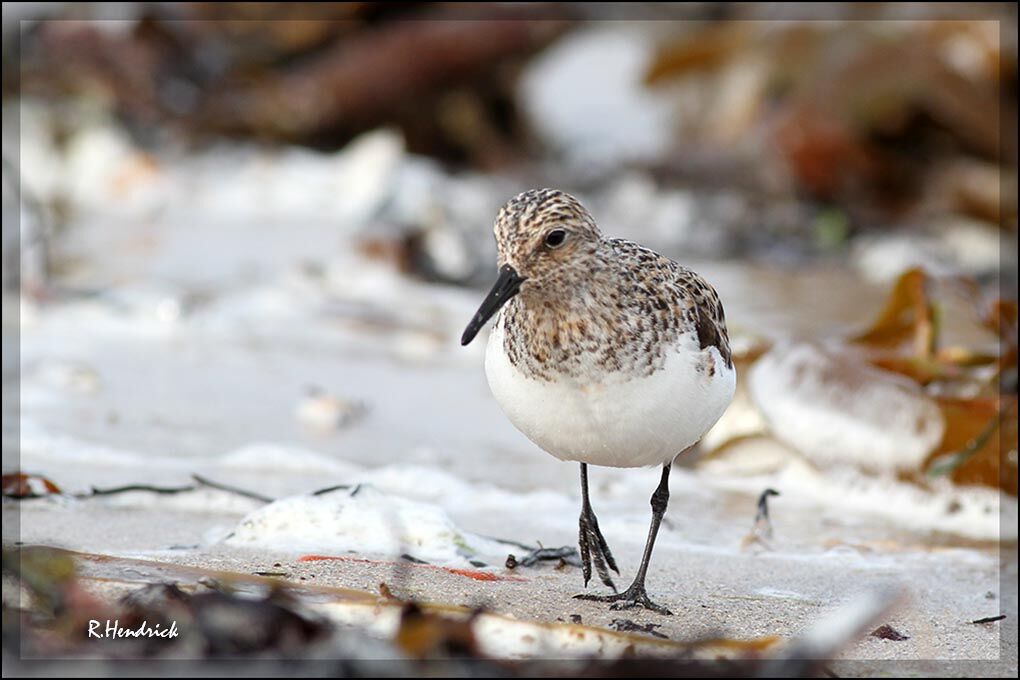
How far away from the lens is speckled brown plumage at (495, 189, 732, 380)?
312 centimetres

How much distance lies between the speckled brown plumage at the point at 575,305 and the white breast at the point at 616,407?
2 centimetres

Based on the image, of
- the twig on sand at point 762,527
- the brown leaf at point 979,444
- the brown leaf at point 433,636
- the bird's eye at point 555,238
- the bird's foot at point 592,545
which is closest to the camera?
the brown leaf at point 433,636

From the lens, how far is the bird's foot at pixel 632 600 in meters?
3.03

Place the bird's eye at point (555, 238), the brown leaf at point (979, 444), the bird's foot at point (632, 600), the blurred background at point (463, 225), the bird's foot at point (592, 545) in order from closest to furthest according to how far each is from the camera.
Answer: the bird's foot at point (632, 600) < the bird's eye at point (555, 238) < the bird's foot at point (592, 545) < the brown leaf at point (979, 444) < the blurred background at point (463, 225)

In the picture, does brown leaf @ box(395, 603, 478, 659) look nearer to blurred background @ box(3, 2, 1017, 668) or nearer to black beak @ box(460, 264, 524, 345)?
black beak @ box(460, 264, 524, 345)

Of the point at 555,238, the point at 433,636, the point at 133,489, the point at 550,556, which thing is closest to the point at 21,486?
the point at 133,489

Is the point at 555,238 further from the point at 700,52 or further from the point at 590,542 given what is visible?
the point at 700,52

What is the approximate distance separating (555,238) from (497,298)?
8.1 inches

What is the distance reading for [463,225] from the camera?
7.86m

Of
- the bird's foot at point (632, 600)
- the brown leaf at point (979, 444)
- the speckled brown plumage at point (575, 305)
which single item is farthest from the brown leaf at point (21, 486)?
the brown leaf at point (979, 444)

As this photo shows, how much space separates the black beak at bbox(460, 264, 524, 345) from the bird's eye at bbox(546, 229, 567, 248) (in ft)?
0.33

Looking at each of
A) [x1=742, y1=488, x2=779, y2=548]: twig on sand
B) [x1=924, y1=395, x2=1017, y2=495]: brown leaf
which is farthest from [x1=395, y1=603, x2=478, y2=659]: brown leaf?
[x1=924, y1=395, x2=1017, y2=495]: brown leaf

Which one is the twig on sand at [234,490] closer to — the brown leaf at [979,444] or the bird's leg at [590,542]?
the bird's leg at [590,542]
